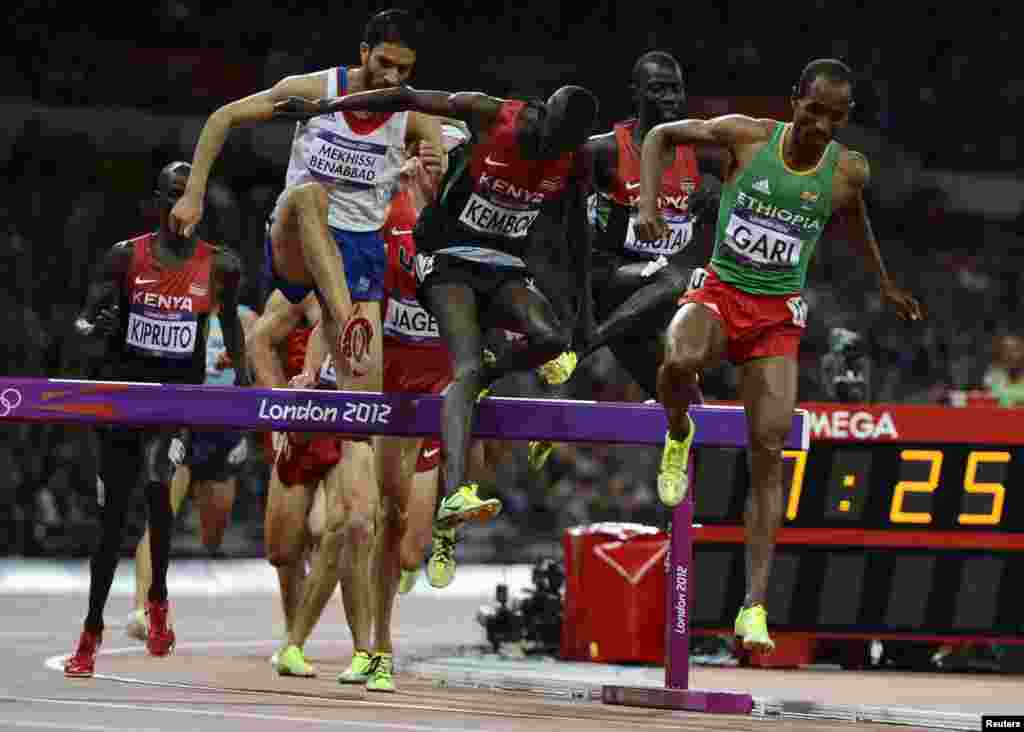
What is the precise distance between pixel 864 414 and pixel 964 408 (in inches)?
23.5

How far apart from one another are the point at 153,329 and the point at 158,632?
1.60 meters

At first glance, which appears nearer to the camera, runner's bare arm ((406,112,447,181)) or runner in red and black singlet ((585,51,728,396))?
runner's bare arm ((406,112,447,181))

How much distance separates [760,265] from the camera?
8062mm

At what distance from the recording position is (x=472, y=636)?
1464 centimetres

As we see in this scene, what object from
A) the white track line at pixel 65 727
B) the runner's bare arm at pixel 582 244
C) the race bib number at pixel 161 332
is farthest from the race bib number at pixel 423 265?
the white track line at pixel 65 727

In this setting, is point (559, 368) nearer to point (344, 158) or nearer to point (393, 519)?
point (393, 519)

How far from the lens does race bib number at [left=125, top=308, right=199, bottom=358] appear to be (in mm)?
10117

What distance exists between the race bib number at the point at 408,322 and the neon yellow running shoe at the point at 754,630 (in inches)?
106

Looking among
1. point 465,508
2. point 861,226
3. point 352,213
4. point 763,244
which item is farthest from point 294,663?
point 861,226

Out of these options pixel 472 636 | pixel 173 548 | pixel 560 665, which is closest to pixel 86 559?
pixel 173 548

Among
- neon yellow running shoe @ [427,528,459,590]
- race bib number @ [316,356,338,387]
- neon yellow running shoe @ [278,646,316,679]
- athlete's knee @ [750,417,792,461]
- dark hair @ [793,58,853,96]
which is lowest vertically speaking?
neon yellow running shoe @ [278,646,316,679]

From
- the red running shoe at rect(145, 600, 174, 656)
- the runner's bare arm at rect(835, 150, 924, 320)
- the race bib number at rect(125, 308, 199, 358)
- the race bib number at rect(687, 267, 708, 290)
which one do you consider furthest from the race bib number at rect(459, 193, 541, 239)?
the red running shoe at rect(145, 600, 174, 656)

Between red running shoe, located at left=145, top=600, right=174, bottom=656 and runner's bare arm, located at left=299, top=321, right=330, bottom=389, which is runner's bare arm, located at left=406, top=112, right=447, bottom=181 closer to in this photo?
runner's bare arm, located at left=299, top=321, right=330, bottom=389

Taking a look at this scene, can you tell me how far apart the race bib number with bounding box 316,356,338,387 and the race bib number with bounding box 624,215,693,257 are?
1.63 metres
